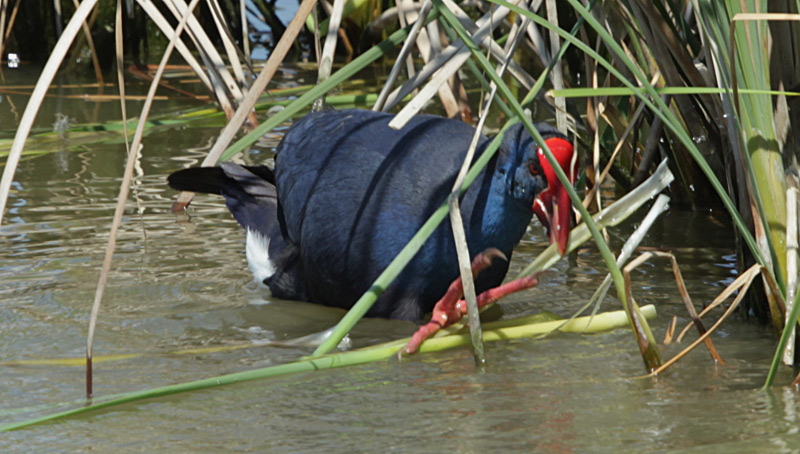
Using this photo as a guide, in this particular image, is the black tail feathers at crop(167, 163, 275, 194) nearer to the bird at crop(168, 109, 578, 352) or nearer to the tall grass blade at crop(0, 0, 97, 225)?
the bird at crop(168, 109, 578, 352)

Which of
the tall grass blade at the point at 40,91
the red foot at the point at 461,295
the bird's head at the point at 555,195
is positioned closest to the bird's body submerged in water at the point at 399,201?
the bird's head at the point at 555,195

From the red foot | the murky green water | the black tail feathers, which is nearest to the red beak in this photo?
the red foot

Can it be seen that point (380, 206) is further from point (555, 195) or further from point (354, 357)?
point (354, 357)

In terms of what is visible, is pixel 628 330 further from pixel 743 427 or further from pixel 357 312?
pixel 357 312

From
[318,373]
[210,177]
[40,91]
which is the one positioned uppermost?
[40,91]

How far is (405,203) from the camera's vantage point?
2.53 metres

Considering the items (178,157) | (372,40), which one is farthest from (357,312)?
(372,40)

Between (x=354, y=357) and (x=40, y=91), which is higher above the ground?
(x=40, y=91)

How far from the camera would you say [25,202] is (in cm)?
366

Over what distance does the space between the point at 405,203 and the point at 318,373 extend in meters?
0.53

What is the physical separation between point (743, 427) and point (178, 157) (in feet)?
9.72

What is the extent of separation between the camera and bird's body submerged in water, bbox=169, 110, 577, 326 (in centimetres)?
248


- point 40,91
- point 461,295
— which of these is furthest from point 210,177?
A: point 40,91

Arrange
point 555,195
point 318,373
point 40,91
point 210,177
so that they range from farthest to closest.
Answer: point 210,177 < point 555,195 < point 318,373 < point 40,91
